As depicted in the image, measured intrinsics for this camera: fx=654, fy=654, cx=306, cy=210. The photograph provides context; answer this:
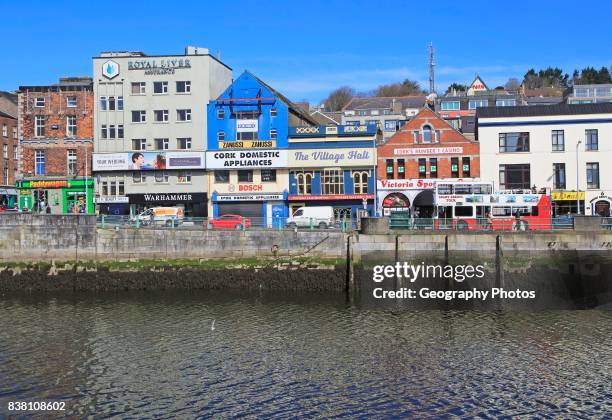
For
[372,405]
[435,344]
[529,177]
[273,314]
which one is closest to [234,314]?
[273,314]

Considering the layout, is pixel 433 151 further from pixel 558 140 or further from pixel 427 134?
pixel 558 140

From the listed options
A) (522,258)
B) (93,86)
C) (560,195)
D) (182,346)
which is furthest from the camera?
(93,86)

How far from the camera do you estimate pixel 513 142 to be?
194ft

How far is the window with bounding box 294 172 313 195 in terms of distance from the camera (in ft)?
195

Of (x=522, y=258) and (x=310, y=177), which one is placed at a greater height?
(x=310, y=177)

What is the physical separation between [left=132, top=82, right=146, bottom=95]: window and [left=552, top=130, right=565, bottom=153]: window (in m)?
38.1

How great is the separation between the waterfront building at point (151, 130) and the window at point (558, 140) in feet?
104

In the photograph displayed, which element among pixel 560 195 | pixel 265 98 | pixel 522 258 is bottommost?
pixel 522 258

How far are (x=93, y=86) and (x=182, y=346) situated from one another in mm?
41791

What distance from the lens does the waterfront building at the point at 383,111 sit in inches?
4277

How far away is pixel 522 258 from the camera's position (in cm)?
4162

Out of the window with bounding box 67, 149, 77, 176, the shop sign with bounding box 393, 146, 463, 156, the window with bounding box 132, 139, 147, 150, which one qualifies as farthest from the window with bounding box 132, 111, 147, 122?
the shop sign with bounding box 393, 146, 463, 156

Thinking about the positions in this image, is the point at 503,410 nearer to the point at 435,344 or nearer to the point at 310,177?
the point at 435,344

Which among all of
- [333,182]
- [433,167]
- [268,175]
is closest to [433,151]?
[433,167]
